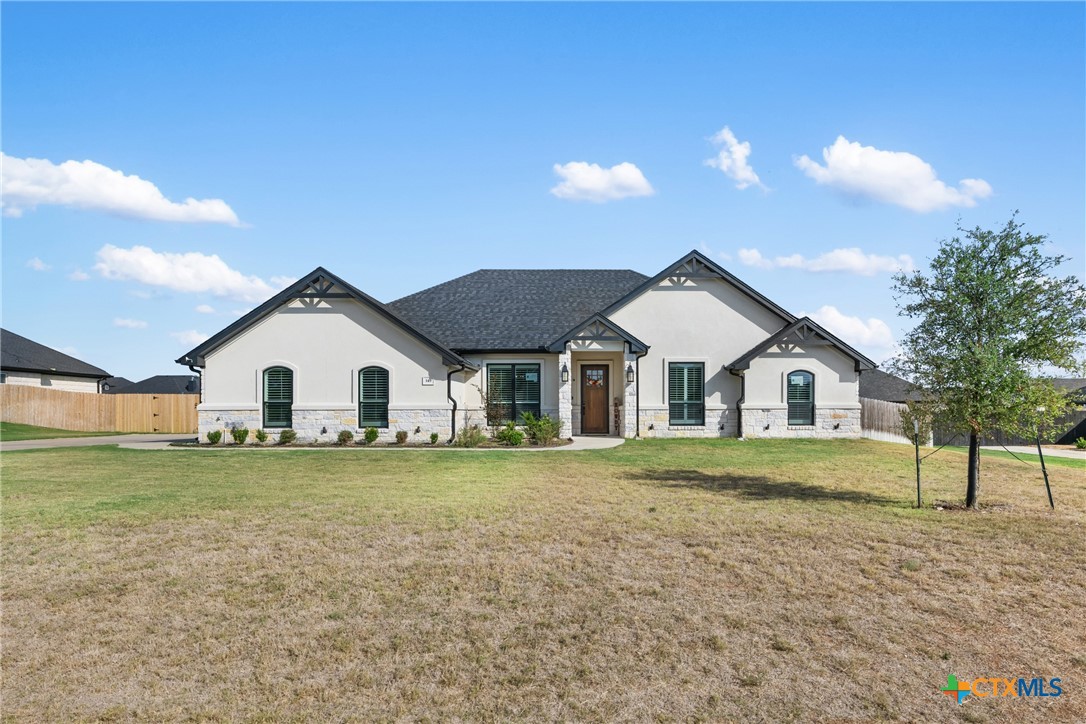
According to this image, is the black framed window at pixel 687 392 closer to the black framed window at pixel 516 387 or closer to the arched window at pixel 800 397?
the arched window at pixel 800 397

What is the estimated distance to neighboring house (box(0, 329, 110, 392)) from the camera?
36.8 metres

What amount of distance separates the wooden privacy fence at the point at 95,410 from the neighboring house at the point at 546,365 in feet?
42.3

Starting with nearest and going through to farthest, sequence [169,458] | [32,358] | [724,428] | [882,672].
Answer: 1. [882,672]
2. [169,458]
3. [724,428]
4. [32,358]

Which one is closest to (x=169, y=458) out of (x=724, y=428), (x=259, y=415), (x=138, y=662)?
(x=259, y=415)

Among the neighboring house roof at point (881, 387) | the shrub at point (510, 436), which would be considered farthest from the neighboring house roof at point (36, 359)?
the neighboring house roof at point (881, 387)

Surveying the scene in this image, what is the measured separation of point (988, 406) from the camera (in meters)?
11.3

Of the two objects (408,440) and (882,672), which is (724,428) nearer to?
(408,440)

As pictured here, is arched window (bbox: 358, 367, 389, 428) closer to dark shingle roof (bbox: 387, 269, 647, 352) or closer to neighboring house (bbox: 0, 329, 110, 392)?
dark shingle roof (bbox: 387, 269, 647, 352)

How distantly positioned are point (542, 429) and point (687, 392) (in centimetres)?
636

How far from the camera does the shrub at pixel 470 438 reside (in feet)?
73.0

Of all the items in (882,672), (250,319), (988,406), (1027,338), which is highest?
(250,319)

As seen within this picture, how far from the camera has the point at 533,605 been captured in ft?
21.4

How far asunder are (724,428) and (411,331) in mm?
11757

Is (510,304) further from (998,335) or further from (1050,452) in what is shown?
(1050,452)
